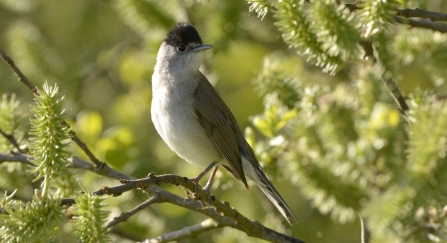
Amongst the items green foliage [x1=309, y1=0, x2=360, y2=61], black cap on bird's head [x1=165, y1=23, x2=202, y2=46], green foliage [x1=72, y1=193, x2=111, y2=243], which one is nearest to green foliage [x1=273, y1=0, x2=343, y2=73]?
green foliage [x1=309, y1=0, x2=360, y2=61]

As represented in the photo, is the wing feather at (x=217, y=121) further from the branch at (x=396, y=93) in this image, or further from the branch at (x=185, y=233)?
the branch at (x=396, y=93)

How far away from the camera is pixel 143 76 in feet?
16.5

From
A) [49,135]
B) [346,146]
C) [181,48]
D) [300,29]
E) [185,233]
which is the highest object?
[181,48]

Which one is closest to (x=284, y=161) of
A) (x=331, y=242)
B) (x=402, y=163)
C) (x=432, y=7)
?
(x=402, y=163)

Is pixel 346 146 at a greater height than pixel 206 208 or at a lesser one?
lesser

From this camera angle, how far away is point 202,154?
11.4 ft

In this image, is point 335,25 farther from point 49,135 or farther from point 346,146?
point 49,135

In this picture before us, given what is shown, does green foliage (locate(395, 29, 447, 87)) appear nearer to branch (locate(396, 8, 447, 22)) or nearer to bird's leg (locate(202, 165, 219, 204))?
branch (locate(396, 8, 447, 22))

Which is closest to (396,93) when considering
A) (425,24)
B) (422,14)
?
(425,24)

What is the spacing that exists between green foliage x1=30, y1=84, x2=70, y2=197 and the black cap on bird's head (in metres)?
1.76

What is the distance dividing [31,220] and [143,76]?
125 inches

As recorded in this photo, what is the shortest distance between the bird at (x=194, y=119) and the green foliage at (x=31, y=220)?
143cm

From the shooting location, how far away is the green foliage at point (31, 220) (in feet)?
6.32

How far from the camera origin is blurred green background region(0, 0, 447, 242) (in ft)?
12.8
